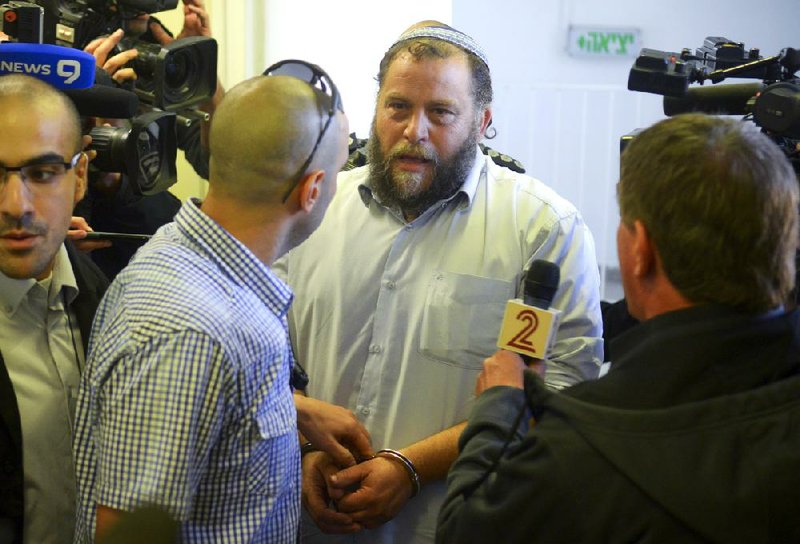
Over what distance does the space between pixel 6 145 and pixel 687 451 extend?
104cm

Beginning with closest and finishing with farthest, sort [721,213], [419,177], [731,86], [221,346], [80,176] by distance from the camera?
1. [721,213]
2. [221,346]
3. [80,176]
4. [419,177]
5. [731,86]

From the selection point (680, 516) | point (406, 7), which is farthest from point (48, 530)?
point (406, 7)

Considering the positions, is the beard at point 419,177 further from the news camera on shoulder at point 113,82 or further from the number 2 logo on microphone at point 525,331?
the number 2 logo on microphone at point 525,331

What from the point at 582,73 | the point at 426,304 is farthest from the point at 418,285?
the point at 582,73

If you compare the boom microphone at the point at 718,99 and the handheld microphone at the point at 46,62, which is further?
the boom microphone at the point at 718,99

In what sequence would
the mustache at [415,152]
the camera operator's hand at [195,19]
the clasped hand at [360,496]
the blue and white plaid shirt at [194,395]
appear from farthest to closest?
the camera operator's hand at [195,19], the mustache at [415,152], the clasped hand at [360,496], the blue and white plaid shirt at [194,395]

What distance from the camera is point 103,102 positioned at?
163 centimetres

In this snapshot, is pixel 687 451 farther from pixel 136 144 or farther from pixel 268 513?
pixel 136 144

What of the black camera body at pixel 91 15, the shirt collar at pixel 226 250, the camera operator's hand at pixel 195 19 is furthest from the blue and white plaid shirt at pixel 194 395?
the camera operator's hand at pixel 195 19

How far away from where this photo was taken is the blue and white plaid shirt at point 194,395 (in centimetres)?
114

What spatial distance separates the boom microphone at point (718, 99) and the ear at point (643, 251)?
844mm

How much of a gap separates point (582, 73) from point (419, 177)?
2.35 meters

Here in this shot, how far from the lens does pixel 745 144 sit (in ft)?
3.56

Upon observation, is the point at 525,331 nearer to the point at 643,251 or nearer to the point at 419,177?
the point at 643,251
